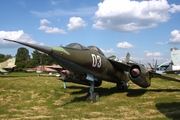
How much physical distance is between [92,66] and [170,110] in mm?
4840

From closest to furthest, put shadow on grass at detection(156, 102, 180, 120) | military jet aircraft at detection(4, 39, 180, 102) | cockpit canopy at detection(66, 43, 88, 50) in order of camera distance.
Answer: shadow on grass at detection(156, 102, 180, 120) → military jet aircraft at detection(4, 39, 180, 102) → cockpit canopy at detection(66, 43, 88, 50)

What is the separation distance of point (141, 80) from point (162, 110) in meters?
3.38

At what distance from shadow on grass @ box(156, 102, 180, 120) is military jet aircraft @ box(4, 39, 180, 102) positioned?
2626mm

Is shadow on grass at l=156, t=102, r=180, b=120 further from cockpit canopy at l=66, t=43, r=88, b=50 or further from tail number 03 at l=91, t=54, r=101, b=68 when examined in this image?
cockpit canopy at l=66, t=43, r=88, b=50

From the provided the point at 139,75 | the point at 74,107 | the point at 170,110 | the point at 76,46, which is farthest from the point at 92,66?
the point at 170,110

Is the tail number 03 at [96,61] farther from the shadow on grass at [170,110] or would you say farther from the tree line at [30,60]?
the tree line at [30,60]

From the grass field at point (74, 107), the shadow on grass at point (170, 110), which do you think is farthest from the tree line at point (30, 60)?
the shadow on grass at point (170, 110)

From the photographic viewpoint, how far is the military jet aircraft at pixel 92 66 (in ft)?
34.1

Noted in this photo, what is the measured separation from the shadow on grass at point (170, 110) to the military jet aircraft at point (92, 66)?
8.61 feet

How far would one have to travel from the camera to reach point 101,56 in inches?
517

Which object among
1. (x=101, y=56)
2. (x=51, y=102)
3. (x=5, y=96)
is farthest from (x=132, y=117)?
(x=5, y=96)

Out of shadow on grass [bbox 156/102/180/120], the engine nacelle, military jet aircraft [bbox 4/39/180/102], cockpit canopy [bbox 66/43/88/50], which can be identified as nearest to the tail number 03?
military jet aircraft [bbox 4/39/180/102]

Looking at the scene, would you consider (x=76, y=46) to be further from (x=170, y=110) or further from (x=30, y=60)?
(x=30, y=60)

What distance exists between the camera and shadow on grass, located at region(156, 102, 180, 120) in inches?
323
